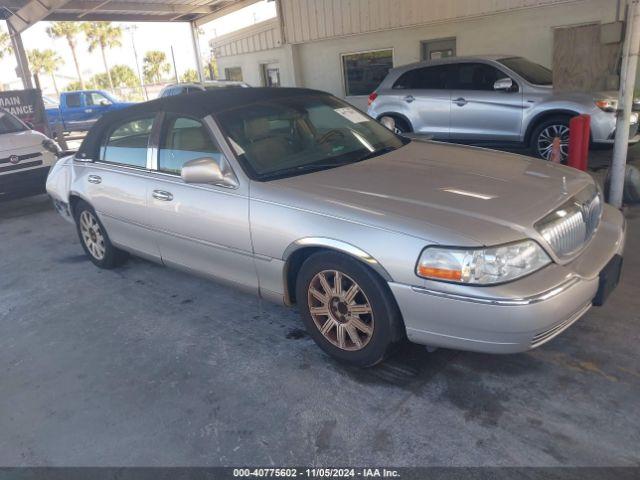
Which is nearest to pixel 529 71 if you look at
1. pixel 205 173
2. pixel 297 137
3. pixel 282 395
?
pixel 297 137

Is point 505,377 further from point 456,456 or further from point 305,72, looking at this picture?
point 305,72

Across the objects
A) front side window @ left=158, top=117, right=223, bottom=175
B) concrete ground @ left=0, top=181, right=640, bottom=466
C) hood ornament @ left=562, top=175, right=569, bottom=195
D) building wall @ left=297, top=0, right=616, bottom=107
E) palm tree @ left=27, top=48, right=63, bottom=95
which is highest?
palm tree @ left=27, top=48, right=63, bottom=95

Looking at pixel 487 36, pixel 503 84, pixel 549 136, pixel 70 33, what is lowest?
pixel 549 136

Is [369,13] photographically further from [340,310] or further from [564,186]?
[340,310]

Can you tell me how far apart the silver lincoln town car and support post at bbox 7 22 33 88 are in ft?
38.9

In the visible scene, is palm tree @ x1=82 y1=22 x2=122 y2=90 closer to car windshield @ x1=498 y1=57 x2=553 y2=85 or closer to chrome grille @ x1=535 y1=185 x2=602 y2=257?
car windshield @ x1=498 y1=57 x2=553 y2=85

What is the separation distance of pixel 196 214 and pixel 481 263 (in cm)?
201

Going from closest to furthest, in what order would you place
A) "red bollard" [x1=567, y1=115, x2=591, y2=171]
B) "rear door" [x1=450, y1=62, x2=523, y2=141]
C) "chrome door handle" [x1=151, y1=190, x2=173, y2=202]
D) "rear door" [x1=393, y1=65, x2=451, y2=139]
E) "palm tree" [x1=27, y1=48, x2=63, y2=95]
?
"chrome door handle" [x1=151, y1=190, x2=173, y2=202] < "red bollard" [x1=567, y1=115, x2=591, y2=171] < "rear door" [x1=450, y1=62, x2=523, y2=141] < "rear door" [x1=393, y1=65, x2=451, y2=139] < "palm tree" [x1=27, y1=48, x2=63, y2=95]

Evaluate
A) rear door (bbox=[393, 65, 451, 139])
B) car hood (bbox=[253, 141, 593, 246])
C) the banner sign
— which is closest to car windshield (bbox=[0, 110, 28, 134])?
the banner sign

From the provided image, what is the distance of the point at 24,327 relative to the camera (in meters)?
4.20

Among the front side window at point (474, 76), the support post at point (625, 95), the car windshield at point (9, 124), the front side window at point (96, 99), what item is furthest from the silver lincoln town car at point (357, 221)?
the front side window at point (96, 99)

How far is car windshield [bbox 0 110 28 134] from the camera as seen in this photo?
855 cm

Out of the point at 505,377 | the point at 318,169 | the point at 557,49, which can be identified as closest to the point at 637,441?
the point at 505,377

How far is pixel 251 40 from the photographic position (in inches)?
729
